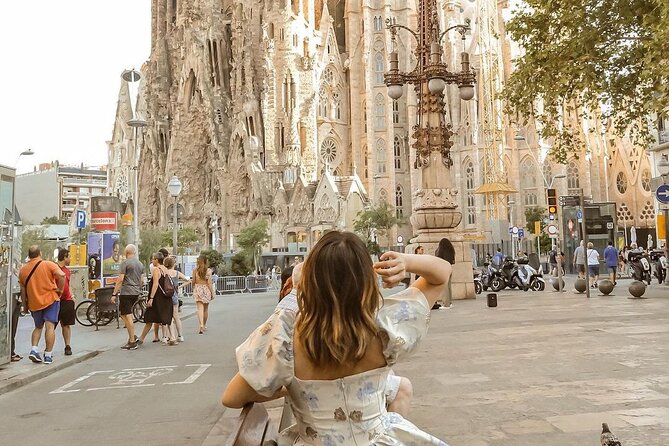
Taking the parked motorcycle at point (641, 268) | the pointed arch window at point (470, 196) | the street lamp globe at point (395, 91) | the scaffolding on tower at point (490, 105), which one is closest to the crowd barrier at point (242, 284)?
the street lamp globe at point (395, 91)

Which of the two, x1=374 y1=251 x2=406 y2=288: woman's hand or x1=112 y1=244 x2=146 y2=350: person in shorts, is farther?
x1=112 y1=244 x2=146 y2=350: person in shorts

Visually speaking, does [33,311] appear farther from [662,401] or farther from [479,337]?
[662,401]

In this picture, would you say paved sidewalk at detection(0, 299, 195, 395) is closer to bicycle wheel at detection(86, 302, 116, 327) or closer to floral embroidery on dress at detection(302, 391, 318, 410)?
bicycle wheel at detection(86, 302, 116, 327)

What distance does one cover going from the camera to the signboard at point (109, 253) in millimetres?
19047

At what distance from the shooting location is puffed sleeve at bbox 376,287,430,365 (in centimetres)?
223

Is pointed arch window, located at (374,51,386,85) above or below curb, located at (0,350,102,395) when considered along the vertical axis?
above

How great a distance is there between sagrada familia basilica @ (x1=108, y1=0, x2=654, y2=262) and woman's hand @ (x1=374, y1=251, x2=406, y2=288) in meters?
48.0

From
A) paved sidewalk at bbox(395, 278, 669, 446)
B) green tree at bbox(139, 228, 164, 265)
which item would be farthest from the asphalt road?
green tree at bbox(139, 228, 164, 265)

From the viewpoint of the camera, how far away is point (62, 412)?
6355 mm

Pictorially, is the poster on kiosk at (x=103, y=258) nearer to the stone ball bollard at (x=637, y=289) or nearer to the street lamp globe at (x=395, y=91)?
the street lamp globe at (x=395, y=91)

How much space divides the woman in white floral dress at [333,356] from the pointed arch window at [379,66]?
5540cm

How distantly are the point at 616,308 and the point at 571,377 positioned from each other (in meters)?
7.73

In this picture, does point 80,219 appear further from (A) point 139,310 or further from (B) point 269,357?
(B) point 269,357

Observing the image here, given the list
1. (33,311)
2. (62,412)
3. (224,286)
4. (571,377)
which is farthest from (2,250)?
(224,286)
